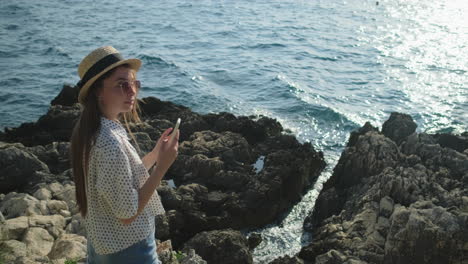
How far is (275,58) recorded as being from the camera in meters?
31.6

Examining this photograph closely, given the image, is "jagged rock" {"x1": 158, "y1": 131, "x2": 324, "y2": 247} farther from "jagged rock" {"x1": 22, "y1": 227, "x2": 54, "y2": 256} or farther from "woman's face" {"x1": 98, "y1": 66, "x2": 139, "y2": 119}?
"woman's face" {"x1": 98, "y1": 66, "x2": 139, "y2": 119}

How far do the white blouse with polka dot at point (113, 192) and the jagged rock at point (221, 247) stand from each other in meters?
6.59

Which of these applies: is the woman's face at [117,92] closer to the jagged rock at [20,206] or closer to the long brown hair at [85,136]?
the long brown hair at [85,136]

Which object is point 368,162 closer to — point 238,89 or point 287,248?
point 287,248

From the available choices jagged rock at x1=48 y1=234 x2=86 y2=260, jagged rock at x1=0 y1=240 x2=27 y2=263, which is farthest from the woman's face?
jagged rock at x1=48 y1=234 x2=86 y2=260

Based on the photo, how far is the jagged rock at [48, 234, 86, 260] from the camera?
28.5ft

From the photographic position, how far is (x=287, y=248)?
12.7m

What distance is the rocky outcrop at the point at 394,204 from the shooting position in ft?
30.2

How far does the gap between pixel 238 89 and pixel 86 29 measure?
14.6m

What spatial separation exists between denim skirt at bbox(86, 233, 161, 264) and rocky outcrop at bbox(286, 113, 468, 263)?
5951 millimetres

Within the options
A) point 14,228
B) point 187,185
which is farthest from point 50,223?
point 187,185

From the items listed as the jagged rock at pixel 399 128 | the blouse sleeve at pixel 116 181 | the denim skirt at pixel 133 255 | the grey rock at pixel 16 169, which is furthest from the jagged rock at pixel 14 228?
the jagged rock at pixel 399 128

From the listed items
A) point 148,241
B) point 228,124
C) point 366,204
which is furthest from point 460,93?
point 148,241

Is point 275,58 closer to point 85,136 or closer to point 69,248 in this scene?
point 69,248
